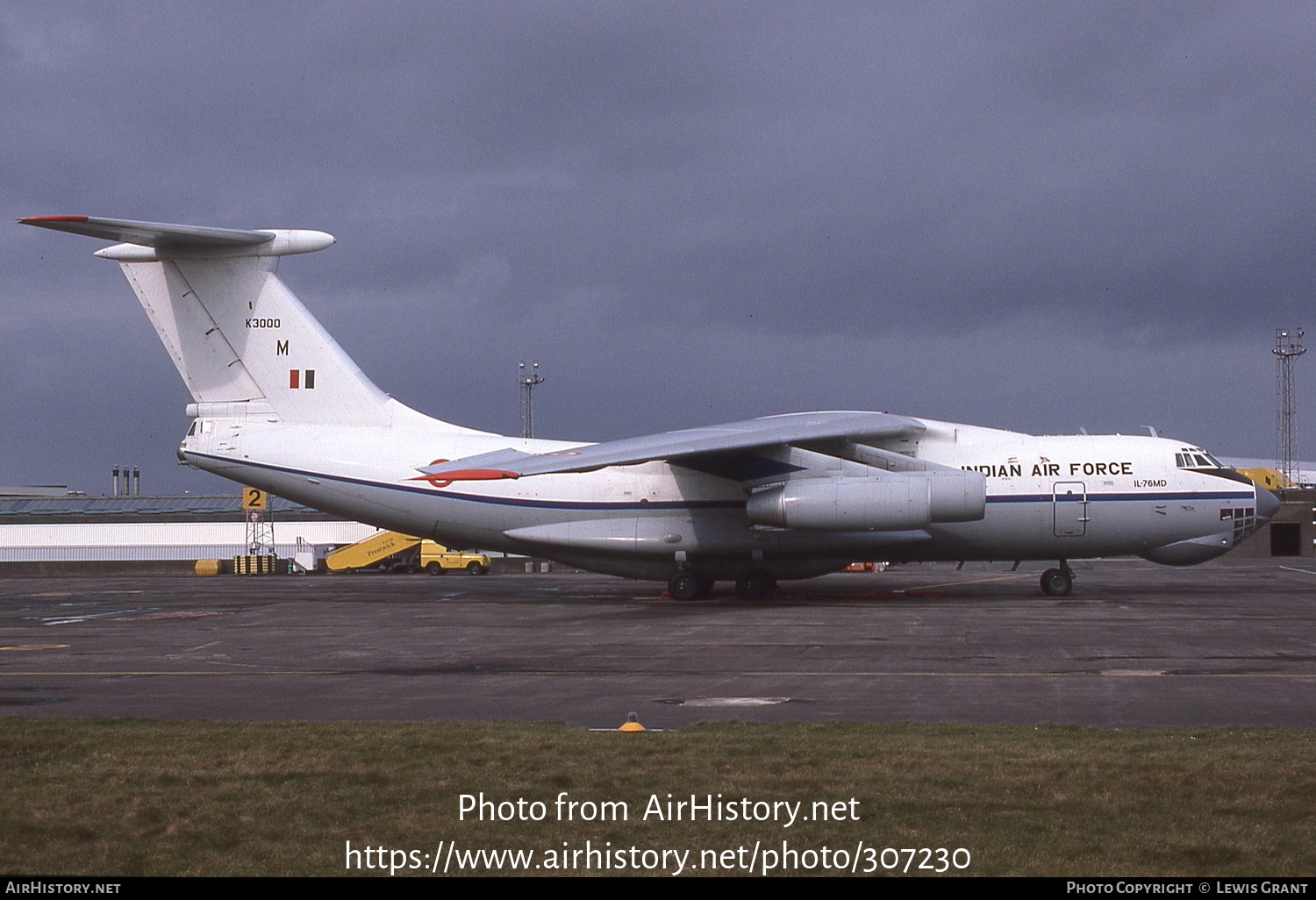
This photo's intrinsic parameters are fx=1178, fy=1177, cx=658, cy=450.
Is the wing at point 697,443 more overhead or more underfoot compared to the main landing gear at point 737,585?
more overhead

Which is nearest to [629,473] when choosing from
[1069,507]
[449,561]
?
[1069,507]

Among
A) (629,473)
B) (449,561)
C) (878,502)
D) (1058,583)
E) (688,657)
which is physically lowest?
(688,657)

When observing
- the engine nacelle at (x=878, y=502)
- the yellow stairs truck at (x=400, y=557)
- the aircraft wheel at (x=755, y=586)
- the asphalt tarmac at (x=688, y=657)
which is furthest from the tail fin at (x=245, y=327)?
the yellow stairs truck at (x=400, y=557)

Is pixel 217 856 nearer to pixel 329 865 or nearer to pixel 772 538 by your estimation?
pixel 329 865

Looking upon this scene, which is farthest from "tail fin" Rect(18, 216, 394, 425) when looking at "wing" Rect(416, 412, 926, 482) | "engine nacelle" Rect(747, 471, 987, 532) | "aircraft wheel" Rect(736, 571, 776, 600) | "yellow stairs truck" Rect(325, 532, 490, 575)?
"yellow stairs truck" Rect(325, 532, 490, 575)

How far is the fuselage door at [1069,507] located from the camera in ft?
81.3

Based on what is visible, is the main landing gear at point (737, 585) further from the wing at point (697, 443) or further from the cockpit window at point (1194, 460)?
the cockpit window at point (1194, 460)

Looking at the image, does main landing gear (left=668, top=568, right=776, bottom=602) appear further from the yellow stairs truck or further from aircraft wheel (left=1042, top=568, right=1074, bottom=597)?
the yellow stairs truck

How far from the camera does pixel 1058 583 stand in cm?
2586

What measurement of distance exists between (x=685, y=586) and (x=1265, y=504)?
41.6ft

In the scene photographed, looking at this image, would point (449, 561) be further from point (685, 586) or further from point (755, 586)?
point (755, 586)

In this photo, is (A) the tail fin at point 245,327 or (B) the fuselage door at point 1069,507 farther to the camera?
(A) the tail fin at point 245,327

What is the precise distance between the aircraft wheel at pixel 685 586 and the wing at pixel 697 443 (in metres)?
3.04

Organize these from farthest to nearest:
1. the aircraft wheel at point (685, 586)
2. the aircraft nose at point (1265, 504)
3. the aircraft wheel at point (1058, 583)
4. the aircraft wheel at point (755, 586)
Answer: the aircraft wheel at point (755, 586) → the aircraft wheel at point (685, 586) → the aircraft wheel at point (1058, 583) → the aircraft nose at point (1265, 504)
